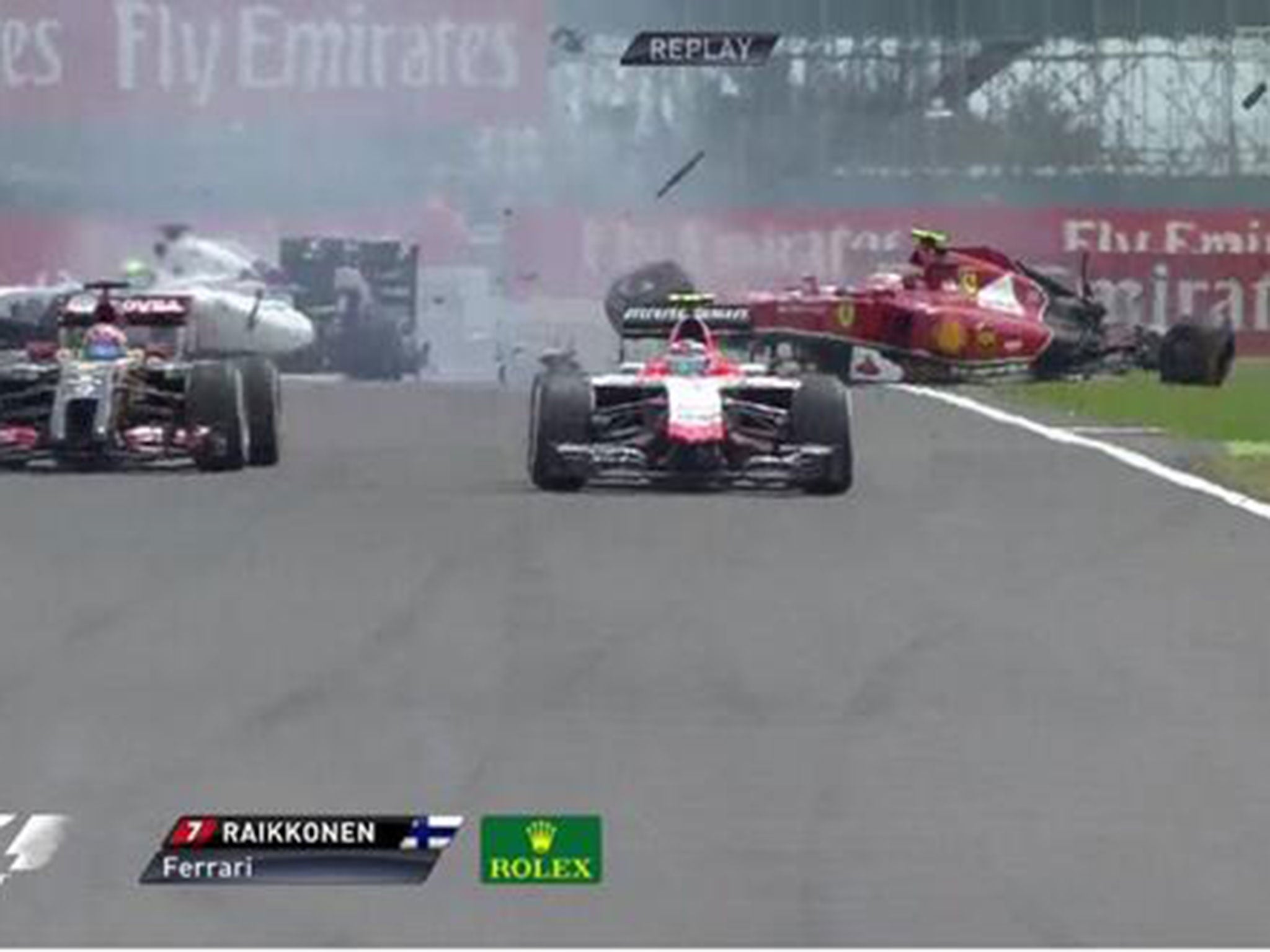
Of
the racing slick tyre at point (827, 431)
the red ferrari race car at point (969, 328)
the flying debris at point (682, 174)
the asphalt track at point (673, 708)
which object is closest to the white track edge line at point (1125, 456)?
the asphalt track at point (673, 708)

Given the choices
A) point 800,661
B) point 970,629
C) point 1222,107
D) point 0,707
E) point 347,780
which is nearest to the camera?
point 347,780

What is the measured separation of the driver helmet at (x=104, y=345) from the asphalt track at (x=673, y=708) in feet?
10.5

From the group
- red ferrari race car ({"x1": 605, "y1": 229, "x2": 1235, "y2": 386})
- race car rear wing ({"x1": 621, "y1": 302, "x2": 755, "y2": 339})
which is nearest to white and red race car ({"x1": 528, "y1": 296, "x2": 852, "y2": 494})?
race car rear wing ({"x1": 621, "y1": 302, "x2": 755, "y2": 339})

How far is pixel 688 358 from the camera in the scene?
2430 cm

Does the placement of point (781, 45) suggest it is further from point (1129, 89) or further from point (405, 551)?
point (405, 551)

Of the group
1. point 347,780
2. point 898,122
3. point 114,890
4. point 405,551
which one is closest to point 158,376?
point 405,551

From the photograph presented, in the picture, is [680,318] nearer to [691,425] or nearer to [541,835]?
[691,425]

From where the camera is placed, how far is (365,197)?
62.4 meters

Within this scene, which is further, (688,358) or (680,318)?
(680,318)

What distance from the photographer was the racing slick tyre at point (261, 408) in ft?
84.8

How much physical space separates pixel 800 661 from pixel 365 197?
4913 centimetres

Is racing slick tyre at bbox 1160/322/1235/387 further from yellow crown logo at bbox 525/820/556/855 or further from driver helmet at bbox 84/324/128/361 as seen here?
yellow crown logo at bbox 525/820/556/855

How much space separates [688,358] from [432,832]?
14729 mm

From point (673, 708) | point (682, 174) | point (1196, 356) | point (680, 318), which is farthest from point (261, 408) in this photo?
point (682, 174)
